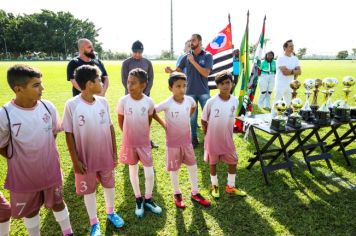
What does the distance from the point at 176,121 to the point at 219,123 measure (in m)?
0.64

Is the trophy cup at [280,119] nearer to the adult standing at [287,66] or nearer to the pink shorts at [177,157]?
the pink shorts at [177,157]

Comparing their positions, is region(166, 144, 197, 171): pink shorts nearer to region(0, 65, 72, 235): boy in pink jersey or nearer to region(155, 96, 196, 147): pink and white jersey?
region(155, 96, 196, 147): pink and white jersey

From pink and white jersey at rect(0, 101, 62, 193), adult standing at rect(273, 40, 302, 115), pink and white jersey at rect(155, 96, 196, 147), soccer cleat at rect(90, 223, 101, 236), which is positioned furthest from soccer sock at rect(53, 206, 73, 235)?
adult standing at rect(273, 40, 302, 115)

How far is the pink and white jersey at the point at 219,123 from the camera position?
367 cm

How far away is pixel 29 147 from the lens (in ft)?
8.04

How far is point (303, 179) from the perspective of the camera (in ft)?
14.5

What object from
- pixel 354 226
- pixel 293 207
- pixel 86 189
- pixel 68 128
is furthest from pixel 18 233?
pixel 354 226

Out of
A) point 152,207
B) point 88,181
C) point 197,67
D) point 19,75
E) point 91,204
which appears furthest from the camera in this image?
point 197,67

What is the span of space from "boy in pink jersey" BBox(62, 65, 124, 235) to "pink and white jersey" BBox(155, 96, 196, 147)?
0.76m

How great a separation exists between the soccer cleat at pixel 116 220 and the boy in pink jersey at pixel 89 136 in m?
0.22

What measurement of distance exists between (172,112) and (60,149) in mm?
3569

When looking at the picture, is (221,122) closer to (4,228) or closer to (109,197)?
(109,197)

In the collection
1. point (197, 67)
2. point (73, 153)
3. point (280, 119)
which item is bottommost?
point (73, 153)

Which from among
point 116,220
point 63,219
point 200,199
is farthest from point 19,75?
point 200,199
